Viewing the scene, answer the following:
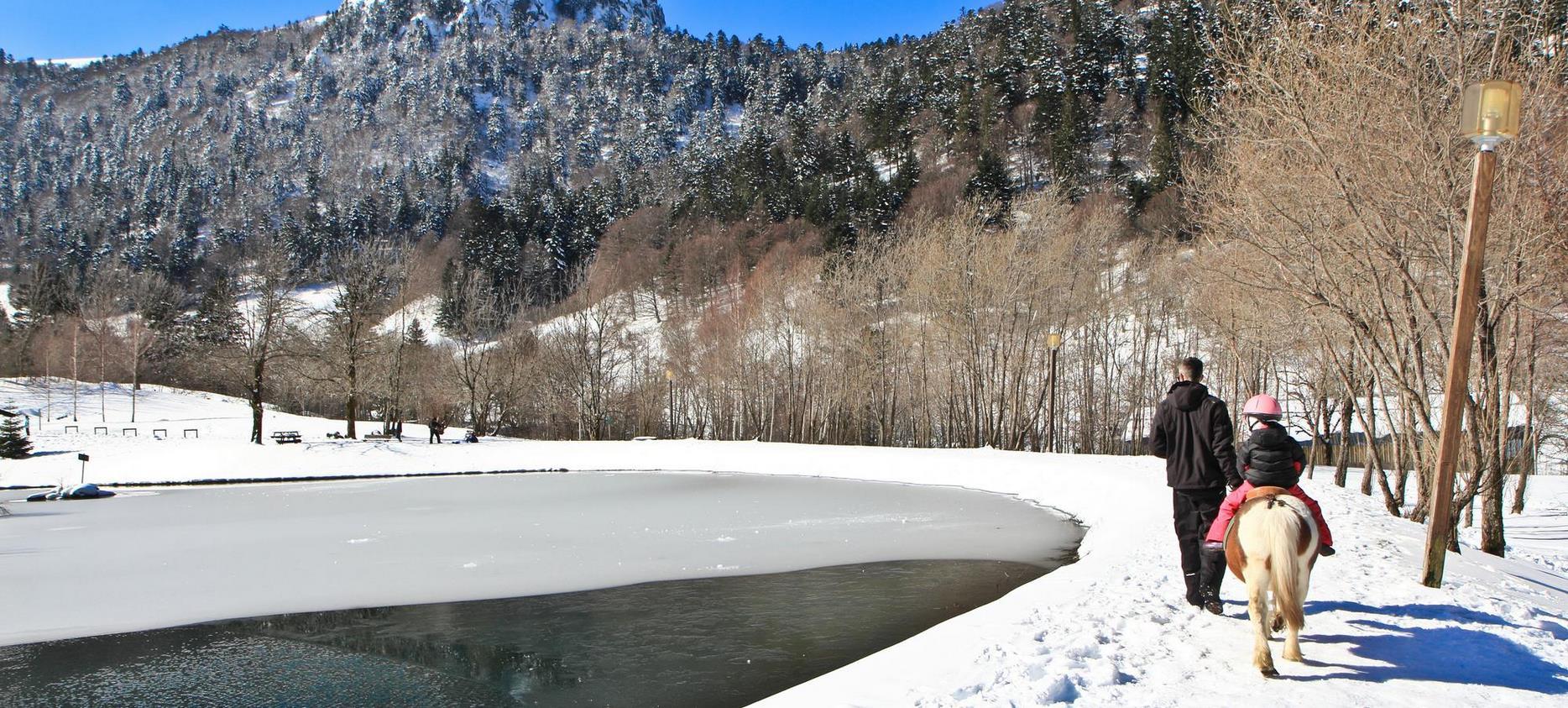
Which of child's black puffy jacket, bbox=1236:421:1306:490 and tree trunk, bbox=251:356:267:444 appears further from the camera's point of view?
tree trunk, bbox=251:356:267:444

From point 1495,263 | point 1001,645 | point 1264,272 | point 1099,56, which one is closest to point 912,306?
point 1264,272

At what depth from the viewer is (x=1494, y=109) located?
6.02 m

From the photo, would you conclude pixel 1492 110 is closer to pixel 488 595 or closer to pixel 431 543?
pixel 488 595

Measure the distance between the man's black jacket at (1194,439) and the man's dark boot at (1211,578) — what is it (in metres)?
0.46

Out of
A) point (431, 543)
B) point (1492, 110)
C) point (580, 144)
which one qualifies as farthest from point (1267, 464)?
point (580, 144)

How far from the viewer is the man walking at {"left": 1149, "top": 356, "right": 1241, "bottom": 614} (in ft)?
18.0

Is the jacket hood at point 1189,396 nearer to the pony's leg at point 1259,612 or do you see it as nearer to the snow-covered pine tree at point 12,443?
the pony's leg at point 1259,612

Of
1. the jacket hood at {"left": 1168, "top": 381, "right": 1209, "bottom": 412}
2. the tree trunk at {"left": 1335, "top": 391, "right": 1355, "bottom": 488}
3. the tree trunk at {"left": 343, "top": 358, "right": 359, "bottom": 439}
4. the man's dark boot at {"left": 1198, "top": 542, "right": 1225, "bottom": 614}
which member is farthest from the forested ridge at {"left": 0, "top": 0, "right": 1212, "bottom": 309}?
the tree trunk at {"left": 343, "top": 358, "right": 359, "bottom": 439}

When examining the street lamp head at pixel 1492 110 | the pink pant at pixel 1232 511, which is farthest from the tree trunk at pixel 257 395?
the street lamp head at pixel 1492 110

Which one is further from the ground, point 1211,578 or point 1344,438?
point 1344,438

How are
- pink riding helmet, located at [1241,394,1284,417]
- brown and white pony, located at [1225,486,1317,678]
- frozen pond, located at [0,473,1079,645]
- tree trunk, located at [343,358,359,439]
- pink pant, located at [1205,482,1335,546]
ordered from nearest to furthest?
brown and white pony, located at [1225,486,1317,678] → pink pant, located at [1205,482,1335,546] → pink riding helmet, located at [1241,394,1284,417] → frozen pond, located at [0,473,1079,645] → tree trunk, located at [343,358,359,439]

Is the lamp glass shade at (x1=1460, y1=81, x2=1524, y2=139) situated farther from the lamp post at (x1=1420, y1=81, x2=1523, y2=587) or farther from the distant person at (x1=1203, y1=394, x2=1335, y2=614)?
the distant person at (x1=1203, y1=394, x2=1335, y2=614)

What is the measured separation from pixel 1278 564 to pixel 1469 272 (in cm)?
397

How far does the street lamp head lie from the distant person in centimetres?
323
